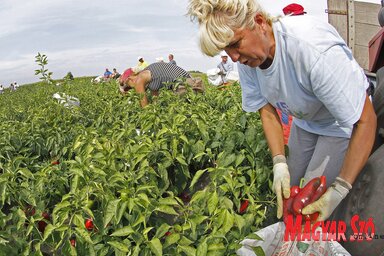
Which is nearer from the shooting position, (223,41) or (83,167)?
(223,41)

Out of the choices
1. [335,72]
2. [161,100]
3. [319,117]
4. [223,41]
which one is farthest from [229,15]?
[161,100]

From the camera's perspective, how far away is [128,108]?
4.84 meters

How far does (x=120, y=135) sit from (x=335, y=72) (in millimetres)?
1577

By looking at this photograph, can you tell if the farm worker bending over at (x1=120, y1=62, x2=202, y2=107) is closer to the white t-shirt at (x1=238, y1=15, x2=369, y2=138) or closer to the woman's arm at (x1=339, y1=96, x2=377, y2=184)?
the white t-shirt at (x1=238, y1=15, x2=369, y2=138)

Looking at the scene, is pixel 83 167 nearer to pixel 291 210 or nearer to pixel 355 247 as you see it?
pixel 291 210

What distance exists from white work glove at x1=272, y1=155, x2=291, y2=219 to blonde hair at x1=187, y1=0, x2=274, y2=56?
0.72 meters

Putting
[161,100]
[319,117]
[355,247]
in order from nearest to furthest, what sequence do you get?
[355,247] < [319,117] < [161,100]

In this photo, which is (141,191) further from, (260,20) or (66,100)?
(66,100)

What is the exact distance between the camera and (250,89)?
7.84ft

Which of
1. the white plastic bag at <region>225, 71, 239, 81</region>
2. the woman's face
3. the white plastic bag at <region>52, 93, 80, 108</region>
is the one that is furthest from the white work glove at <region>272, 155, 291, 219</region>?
the white plastic bag at <region>225, 71, 239, 81</region>

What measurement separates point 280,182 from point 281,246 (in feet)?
1.07

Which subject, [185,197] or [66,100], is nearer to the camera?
[185,197]

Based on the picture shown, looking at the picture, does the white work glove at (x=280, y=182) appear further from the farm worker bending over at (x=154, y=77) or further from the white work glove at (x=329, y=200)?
the farm worker bending over at (x=154, y=77)
